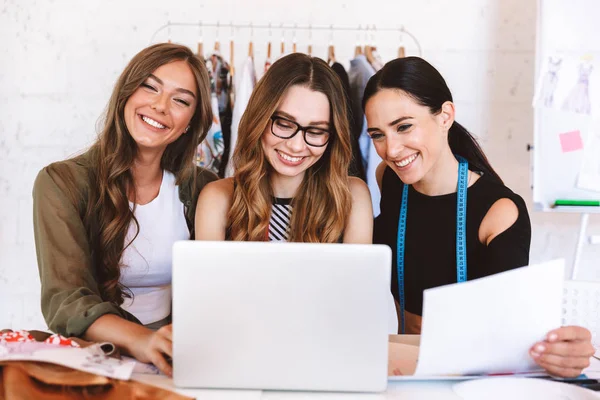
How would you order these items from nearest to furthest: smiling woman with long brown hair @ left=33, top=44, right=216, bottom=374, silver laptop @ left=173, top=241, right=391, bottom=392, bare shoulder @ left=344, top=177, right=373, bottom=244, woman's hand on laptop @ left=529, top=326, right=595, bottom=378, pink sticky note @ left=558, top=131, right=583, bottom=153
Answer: silver laptop @ left=173, top=241, right=391, bottom=392 → woman's hand on laptop @ left=529, top=326, right=595, bottom=378 → smiling woman with long brown hair @ left=33, top=44, right=216, bottom=374 → bare shoulder @ left=344, top=177, right=373, bottom=244 → pink sticky note @ left=558, top=131, right=583, bottom=153

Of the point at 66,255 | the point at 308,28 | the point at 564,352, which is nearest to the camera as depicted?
the point at 564,352

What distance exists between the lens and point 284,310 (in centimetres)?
94

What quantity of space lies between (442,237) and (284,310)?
874 millimetres

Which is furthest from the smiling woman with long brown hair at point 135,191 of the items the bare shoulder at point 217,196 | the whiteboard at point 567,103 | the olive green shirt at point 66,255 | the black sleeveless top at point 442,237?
the whiteboard at point 567,103

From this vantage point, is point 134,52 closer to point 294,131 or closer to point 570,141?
point 294,131

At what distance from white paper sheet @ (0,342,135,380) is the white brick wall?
1.96 metres

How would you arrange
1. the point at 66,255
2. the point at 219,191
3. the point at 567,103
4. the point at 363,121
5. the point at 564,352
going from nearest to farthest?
the point at 564,352 → the point at 66,255 → the point at 219,191 → the point at 363,121 → the point at 567,103

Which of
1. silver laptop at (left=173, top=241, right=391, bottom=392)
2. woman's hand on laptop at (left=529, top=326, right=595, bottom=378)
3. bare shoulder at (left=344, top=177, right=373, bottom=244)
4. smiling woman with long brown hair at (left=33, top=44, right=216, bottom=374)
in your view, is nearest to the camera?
silver laptop at (left=173, top=241, right=391, bottom=392)

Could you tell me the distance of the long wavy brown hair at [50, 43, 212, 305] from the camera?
1.62m

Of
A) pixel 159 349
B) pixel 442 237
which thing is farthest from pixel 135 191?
pixel 442 237

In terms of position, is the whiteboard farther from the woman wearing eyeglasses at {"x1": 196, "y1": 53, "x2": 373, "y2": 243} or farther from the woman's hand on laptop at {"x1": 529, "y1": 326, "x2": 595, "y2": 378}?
the woman's hand on laptop at {"x1": 529, "y1": 326, "x2": 595, "y2": 378}

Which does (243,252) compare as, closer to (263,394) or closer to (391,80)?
(263,394)

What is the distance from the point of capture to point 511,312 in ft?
3.25

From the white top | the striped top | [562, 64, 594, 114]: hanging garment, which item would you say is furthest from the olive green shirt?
[562, 64, 594, 114]: hanging garment
